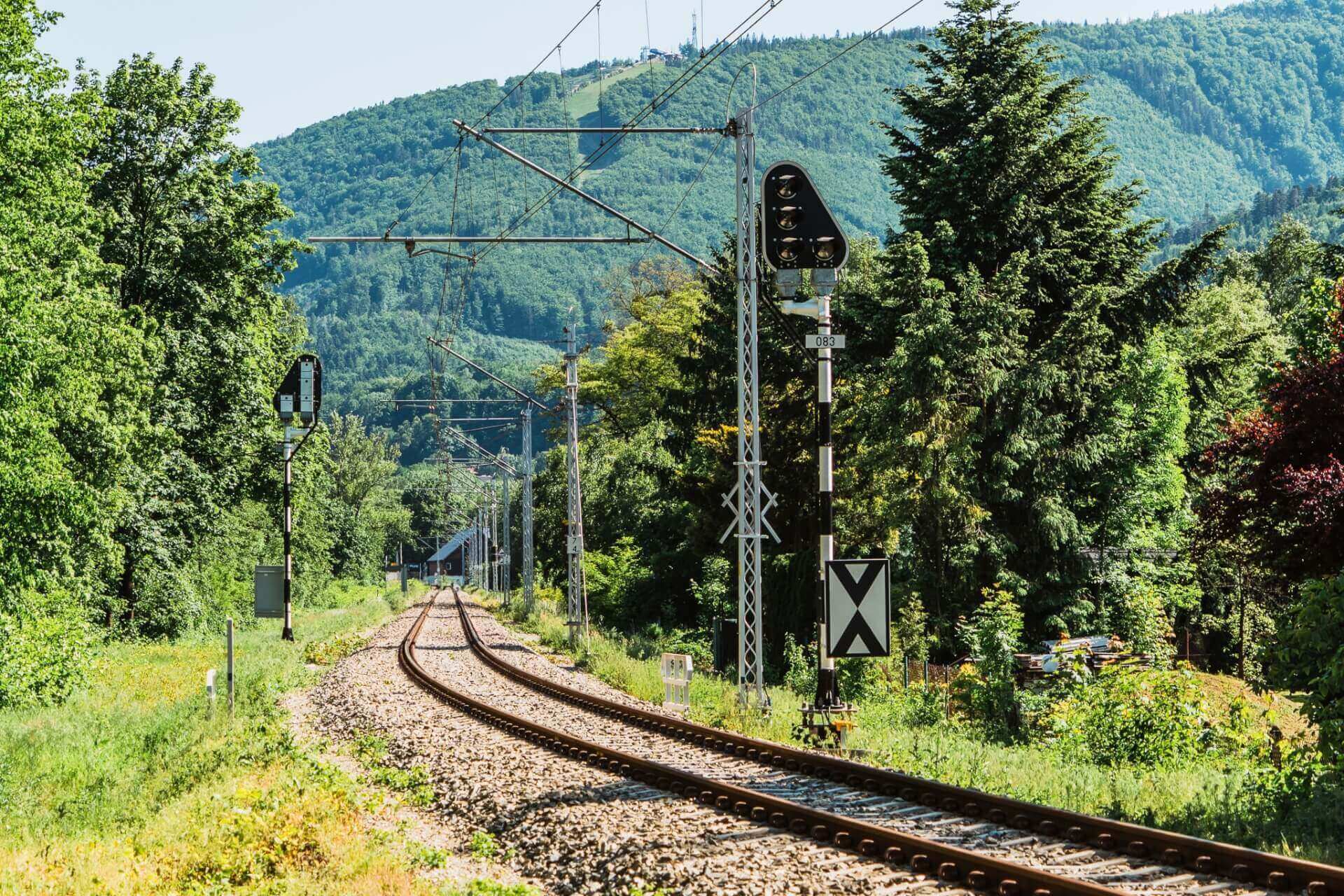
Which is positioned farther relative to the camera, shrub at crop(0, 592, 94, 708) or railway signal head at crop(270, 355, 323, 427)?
railway signal head at crop(270, 355, 323, 427)

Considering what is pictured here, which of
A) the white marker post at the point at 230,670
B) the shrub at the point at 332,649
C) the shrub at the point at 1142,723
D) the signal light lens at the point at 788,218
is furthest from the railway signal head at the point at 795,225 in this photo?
the shrub at the point at 332,649

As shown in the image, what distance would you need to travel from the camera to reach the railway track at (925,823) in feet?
30.6

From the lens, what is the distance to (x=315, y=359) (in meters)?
45.5

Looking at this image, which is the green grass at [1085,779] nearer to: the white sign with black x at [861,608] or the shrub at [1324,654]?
the shrub at [1324,654]

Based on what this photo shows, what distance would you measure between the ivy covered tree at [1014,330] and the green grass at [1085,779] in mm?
12711

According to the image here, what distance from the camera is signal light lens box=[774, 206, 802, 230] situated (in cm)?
1739

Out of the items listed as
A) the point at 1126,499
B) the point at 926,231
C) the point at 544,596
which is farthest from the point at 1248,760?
the point at 544,596

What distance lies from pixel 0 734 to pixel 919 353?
875 inches

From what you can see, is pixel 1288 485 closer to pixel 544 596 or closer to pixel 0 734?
pixel 0 734

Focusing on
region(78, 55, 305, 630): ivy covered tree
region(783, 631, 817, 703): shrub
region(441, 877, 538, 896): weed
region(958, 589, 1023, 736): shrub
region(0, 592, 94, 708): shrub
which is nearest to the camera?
region(441, 877, 538, 896): weed

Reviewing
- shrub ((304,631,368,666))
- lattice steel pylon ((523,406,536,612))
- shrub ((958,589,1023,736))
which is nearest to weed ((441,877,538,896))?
shrub ((958,589,1023,736))

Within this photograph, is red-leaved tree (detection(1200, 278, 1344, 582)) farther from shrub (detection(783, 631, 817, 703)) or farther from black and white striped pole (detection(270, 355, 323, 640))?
black and white striped pole (detection(270, 355, 323, 640))

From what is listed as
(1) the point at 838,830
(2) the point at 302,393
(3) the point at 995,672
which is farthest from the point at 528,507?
(1) the point at 838,830

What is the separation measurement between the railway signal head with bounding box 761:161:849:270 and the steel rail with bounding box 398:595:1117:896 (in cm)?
608
